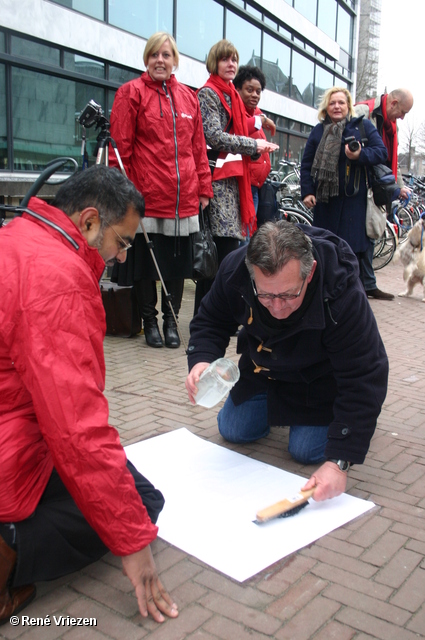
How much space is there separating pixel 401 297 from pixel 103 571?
650 centimetres

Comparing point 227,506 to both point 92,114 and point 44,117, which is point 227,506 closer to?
point 92,114

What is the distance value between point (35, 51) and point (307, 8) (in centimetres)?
1577

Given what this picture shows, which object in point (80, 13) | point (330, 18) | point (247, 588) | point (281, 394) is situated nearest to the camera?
point (247, 588)

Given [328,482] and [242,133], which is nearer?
[328,482]

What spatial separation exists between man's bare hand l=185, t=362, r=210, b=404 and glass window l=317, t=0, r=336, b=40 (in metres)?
23.9

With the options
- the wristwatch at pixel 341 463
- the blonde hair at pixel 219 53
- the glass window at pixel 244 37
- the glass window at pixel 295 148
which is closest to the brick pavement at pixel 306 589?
the wristwatch at pixel 341 463

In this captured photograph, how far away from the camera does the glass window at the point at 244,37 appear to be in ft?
52.6

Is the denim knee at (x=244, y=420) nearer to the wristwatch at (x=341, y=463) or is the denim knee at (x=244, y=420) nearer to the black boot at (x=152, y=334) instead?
the wristwatch at (x=341, y=463)

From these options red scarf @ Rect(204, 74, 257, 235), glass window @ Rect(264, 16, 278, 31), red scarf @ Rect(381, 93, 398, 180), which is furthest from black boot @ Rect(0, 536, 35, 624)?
glass window @ Rect(264, 16, 278, 31)

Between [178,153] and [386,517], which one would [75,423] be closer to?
[386,517]

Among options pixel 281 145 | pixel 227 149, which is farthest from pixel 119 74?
pixel 281 145

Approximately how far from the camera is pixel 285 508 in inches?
95.8

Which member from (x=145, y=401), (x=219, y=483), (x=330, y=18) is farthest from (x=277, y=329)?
(x=330, y=18)

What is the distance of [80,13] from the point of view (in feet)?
34.5
